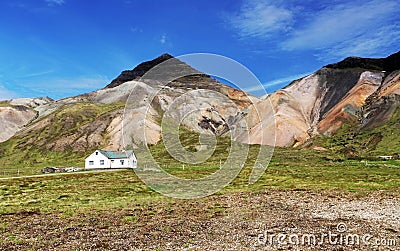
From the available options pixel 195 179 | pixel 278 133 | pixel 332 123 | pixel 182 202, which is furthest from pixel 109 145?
pixel 182 202

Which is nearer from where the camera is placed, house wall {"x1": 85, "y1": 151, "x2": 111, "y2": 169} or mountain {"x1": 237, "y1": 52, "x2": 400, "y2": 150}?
house wall {"x1": 85, "y1": 151, "x2": 111, "y2": 169}

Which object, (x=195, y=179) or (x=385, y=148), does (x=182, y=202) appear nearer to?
(x=195, y=179)

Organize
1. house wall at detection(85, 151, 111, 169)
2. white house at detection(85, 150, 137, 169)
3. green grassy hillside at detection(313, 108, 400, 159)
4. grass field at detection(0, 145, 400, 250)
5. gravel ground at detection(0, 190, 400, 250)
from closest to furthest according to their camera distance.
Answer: gravel ground at detection(0, 190, 400, 250) < grass field at detection(0, 145, 400, 250) < white house at detection(85, 150, 137, 169) < house wall at detection(85, 151, 111, 169) < green grassy hillside at detection(313, 108, 400, 159)

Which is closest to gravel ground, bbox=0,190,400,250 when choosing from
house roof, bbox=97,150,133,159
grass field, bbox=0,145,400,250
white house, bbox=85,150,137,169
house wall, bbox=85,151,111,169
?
grass field, bbox=0,145,400,250

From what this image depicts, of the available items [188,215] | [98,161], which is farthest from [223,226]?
[98,161]

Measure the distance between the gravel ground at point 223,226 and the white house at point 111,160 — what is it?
7158 centimetres

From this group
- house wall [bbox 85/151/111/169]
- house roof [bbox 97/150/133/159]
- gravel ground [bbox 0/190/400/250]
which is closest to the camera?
gravel ground [bbox 0/190/400/250]

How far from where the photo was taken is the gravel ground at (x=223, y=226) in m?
23.4

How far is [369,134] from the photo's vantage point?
14150cm

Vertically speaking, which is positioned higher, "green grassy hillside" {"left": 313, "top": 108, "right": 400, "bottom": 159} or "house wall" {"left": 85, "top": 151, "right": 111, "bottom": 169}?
"green grassy hillside" {"left": 313, "top": 108, "right": 400, "bottom": 159}

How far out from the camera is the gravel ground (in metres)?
23.4

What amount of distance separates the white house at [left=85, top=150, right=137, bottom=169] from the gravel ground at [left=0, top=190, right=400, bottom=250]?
71.6 metres

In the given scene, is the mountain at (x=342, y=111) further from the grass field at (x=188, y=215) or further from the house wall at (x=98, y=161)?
the grass field at (x=188, y=215)

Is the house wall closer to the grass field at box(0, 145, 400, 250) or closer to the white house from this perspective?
the white house
